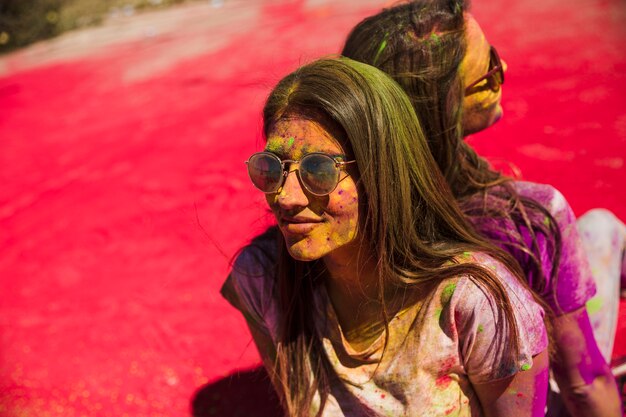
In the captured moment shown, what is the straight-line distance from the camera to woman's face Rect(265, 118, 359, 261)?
4.28 ft

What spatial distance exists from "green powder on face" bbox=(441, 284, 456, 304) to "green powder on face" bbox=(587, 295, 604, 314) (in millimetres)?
834

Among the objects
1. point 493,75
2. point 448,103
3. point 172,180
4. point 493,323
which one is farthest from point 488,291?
point 172,180

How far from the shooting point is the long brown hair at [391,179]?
4.18ft

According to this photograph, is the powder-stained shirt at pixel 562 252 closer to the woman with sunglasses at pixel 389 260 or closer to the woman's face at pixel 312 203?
the woman with sunglasses at pixel 389 260

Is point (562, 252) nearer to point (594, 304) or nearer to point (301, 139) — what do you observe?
point (594, 304)

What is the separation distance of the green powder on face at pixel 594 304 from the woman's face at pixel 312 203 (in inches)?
39.4

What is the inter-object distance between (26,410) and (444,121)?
167 centimetres

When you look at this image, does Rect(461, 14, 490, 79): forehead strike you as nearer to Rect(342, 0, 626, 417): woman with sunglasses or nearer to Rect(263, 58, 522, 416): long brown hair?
Rect(342, 0, 626, 417): woman with sunglasses

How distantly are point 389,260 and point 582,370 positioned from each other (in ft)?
2.39

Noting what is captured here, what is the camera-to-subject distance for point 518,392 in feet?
4.54

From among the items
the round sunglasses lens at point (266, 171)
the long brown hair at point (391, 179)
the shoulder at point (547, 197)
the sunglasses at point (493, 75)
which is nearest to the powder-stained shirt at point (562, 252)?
the shoulder at point (547, 197)

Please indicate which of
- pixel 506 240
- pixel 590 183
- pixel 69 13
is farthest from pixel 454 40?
pixel 69 13

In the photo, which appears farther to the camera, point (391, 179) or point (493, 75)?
point (493, 75)

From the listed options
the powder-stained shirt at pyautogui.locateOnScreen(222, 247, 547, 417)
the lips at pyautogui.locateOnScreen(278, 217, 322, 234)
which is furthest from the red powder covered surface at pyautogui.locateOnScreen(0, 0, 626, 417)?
the powder-stained shirt at pyautogui.locateOnScreen(222, 247, 547, 417)
